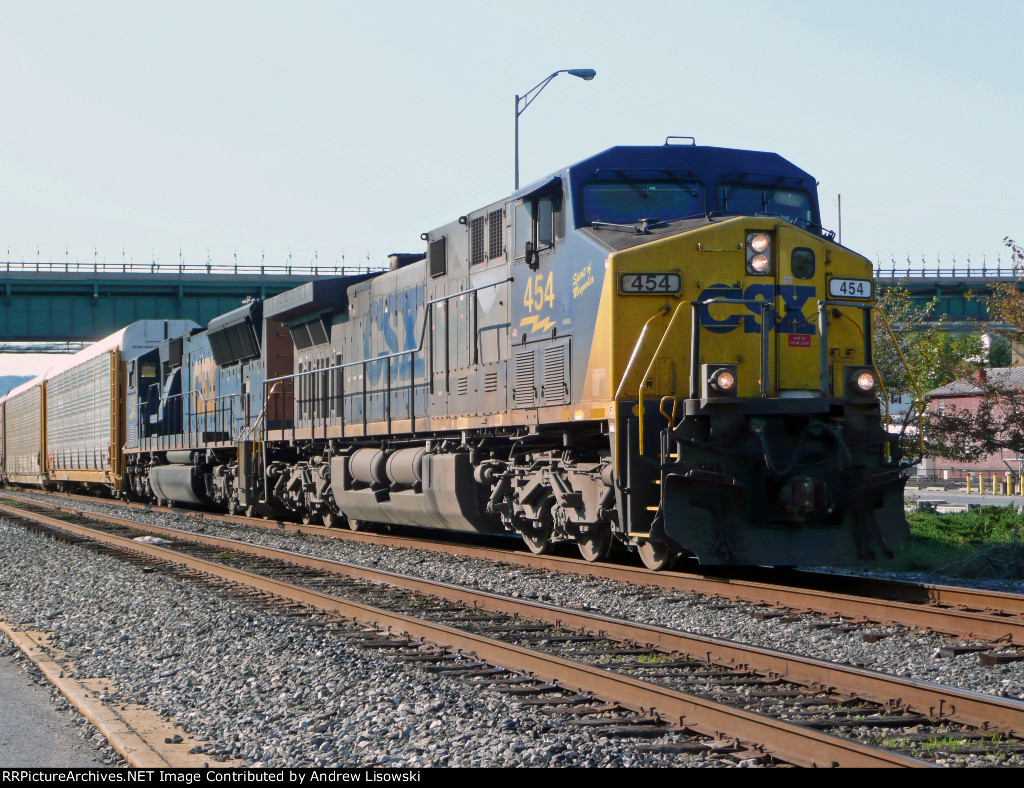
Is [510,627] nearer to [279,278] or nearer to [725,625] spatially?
[725,625]

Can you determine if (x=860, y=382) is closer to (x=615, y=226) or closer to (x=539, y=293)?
(x=615, y=226)

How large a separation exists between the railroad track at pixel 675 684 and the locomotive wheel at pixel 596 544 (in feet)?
6.06

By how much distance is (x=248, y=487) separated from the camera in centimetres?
1778

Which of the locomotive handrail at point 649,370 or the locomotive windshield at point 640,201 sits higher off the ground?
the locomotive windshield at point 640,201

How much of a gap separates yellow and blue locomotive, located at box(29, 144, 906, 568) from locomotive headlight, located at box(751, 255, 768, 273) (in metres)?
0.01

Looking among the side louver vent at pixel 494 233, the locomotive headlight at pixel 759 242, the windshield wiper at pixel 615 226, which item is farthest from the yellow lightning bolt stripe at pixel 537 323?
the locomotive headlight at pixel 759 242

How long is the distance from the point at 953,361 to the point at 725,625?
1653cm

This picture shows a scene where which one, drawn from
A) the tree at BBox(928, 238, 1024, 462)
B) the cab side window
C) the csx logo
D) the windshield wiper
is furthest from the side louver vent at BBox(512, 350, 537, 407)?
the tree at BBox(928, 238, 1024, 462)

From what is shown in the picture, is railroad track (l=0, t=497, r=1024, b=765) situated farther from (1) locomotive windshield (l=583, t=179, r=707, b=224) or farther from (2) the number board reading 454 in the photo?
(1) locomotive windshield (l=583, t=179, r=707, b=224)

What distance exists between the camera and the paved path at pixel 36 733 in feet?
15.1

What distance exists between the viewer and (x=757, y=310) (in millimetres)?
9109

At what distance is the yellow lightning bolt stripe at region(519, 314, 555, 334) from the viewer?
1006 cm

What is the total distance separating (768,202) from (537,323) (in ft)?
7.68

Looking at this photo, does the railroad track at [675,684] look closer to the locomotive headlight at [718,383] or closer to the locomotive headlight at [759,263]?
the locomotive headlight at [718,383]
